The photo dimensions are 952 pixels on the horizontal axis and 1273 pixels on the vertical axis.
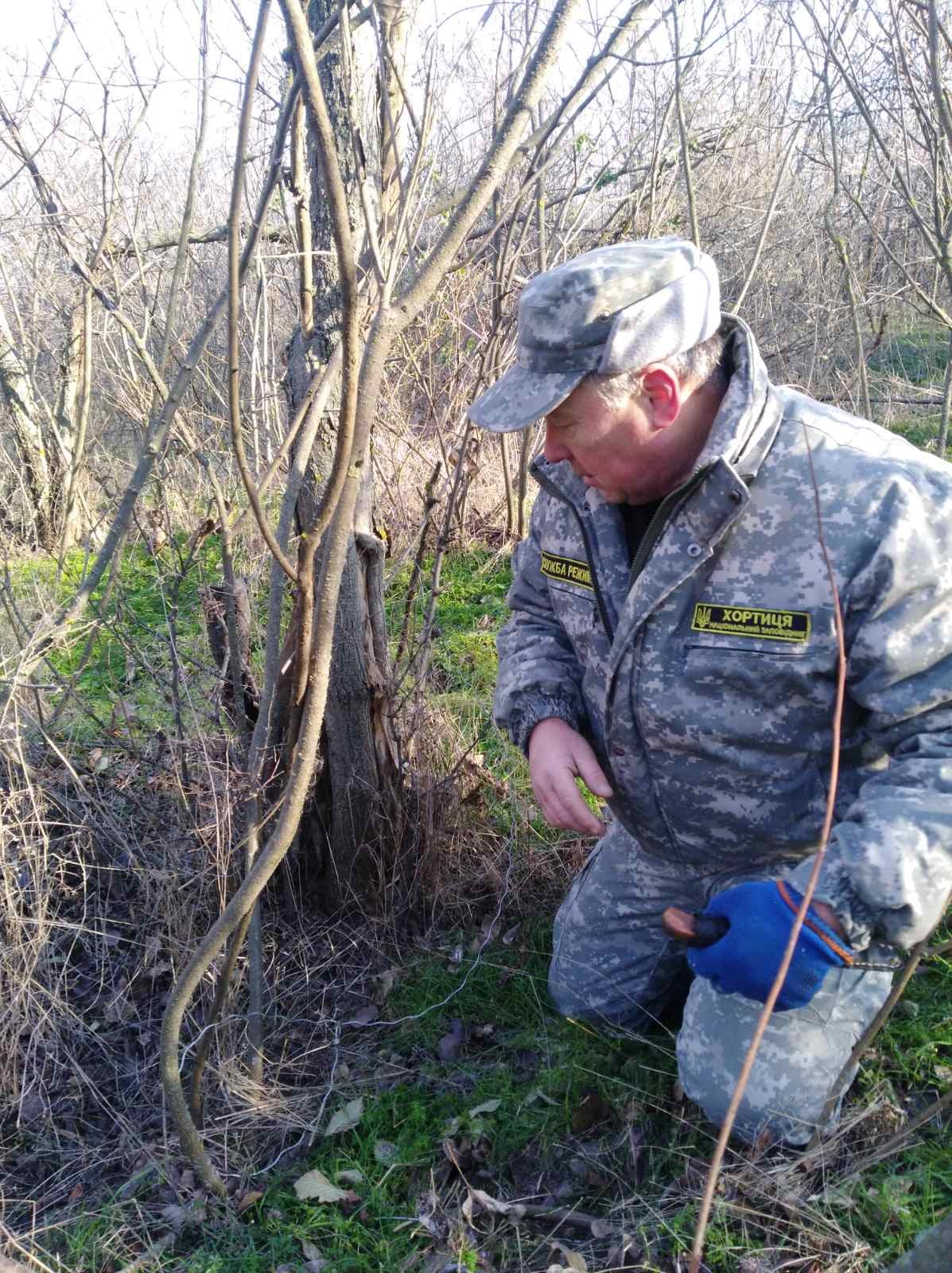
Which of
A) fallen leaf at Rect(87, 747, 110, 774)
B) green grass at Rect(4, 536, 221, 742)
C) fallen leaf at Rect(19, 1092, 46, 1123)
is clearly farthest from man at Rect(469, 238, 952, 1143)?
fallen leaf at Rect(19, 1092, 46, 1123)

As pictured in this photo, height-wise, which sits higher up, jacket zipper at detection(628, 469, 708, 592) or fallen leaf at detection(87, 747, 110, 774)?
jacket zipper at detection(628, 469, 708, 592)

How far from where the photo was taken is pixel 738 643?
1.99 m

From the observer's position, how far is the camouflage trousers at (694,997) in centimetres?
203

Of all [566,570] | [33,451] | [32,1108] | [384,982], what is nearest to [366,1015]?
[384,982]

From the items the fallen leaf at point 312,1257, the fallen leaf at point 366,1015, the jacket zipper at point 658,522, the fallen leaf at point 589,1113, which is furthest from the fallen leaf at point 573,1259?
the jacket zipper at point 658,522

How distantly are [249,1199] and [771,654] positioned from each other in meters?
1.60

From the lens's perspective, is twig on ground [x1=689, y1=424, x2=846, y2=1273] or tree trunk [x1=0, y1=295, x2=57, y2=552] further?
tree trunk [x1=0, y1=295, x2=57, y2=552]

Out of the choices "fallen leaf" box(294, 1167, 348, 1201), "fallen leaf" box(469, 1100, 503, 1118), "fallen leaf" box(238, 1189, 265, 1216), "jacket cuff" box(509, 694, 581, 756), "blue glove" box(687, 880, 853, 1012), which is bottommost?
"fallen leaf" box(238, 1189, 265, 1216)

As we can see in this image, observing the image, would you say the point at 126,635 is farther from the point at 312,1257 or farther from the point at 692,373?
the point at 692,373

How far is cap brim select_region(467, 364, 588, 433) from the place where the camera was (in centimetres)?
185

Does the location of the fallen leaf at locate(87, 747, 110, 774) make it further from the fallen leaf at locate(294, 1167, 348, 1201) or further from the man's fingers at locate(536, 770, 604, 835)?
the man's fingers at locate(536, 770, 604, 835)

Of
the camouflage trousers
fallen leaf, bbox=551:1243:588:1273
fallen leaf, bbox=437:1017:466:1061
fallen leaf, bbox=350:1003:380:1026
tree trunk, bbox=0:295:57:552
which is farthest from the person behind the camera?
tree trunk, bbox=0:295:57:552

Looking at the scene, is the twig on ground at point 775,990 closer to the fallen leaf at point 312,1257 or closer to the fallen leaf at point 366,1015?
the fallen leaf at point 312,1257

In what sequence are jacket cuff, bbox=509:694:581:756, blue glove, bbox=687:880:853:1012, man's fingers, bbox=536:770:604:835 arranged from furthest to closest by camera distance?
jacket cuff, bbox=509:694:581:756
man's fingers, bbox=536:770:604:835
blue glove, bbox=687:880:853:1012
